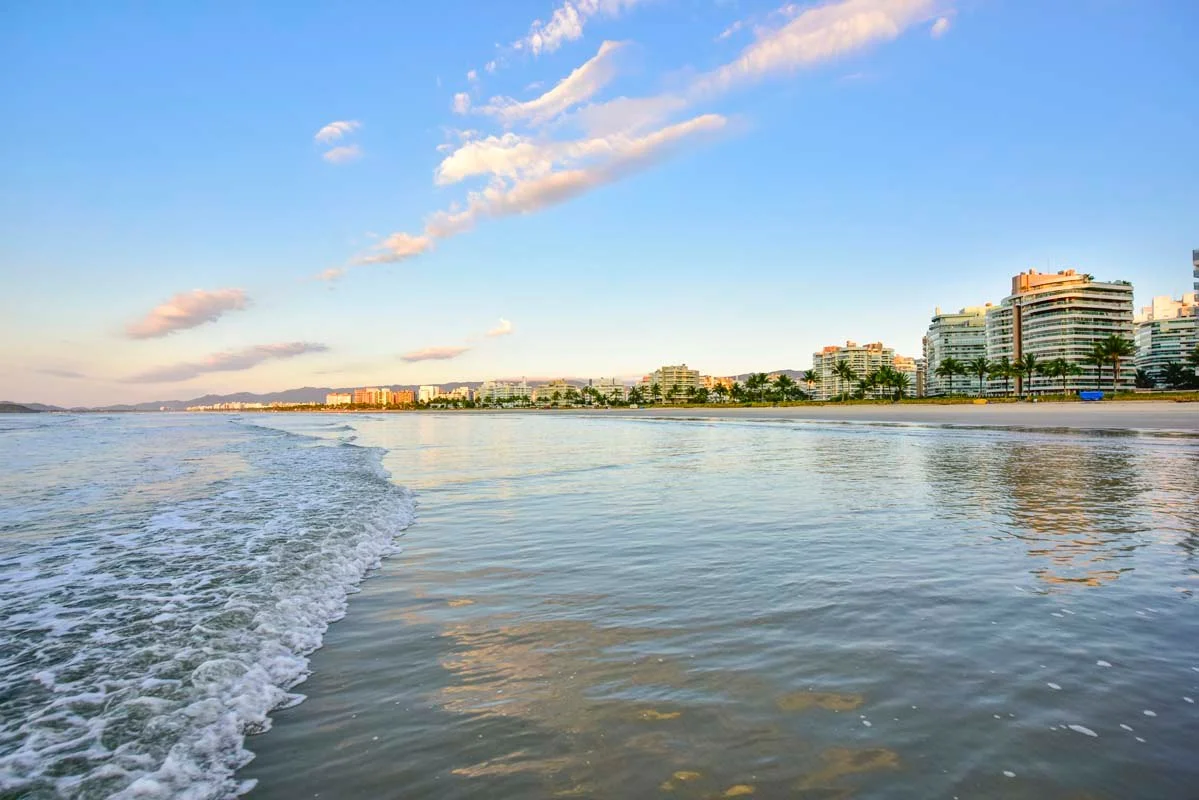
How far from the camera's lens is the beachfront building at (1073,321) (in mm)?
152375

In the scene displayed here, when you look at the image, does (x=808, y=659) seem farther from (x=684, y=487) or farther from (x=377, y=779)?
(x=684, y=487)

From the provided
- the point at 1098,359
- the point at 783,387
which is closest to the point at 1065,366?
the point at 1098,359

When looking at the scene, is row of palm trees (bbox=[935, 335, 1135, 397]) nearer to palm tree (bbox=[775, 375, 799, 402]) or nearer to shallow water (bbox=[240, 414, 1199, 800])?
palm tree (bbox=[775, 375, 799, 402])

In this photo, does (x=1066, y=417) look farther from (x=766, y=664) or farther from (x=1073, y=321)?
(x=1073, y=321)

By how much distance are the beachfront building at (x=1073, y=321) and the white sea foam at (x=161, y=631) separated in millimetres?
170501

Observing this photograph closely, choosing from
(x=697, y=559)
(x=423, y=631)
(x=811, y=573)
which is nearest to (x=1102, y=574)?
(x=811, y=573)

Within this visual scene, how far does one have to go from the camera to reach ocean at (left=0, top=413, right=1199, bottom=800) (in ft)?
11.8

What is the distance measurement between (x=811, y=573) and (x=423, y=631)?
4.44 m

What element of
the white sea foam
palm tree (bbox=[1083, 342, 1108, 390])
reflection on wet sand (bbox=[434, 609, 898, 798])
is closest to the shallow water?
reflection on wet sand (bbox=[434, 609, 898, 798])

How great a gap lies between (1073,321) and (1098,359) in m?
31.3

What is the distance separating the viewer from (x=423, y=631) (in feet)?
19.6

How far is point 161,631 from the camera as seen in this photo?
614 centimetres

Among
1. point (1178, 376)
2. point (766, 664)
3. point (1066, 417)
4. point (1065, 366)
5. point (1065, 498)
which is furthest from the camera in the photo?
point (1178, 376)

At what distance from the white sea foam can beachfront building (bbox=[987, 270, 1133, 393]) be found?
6713 inches
